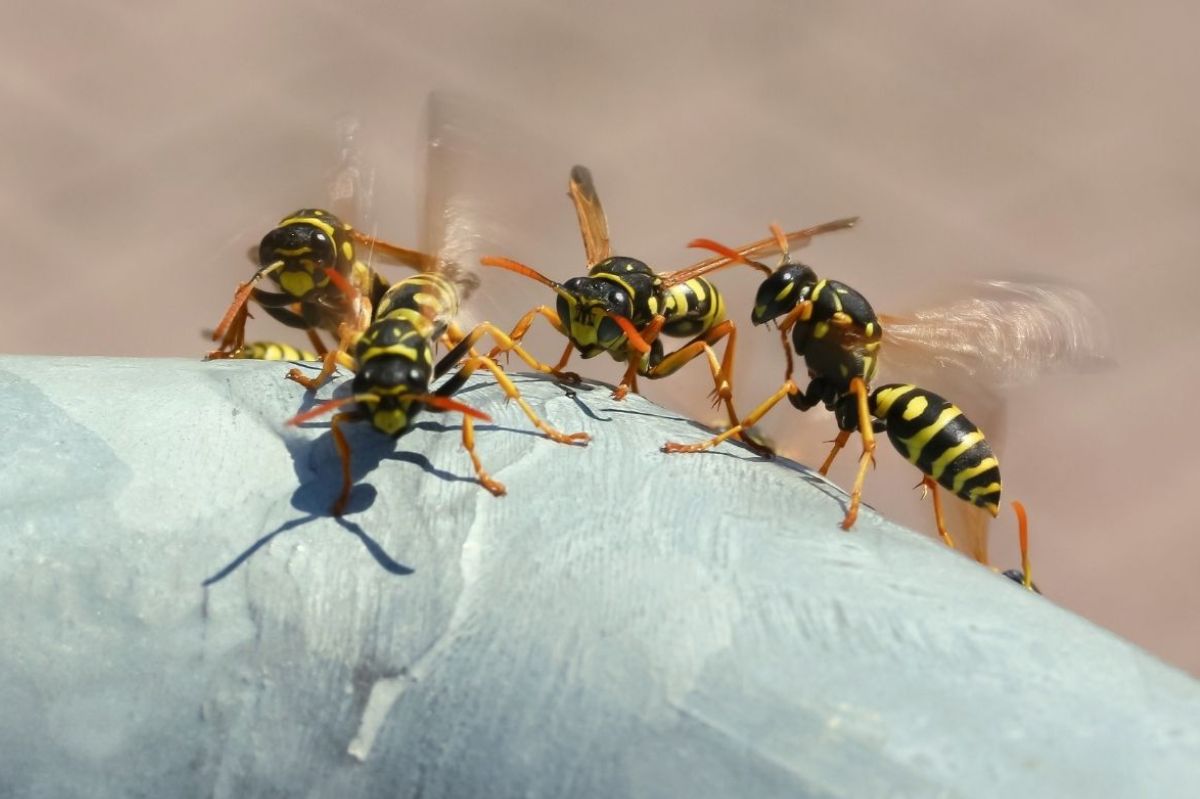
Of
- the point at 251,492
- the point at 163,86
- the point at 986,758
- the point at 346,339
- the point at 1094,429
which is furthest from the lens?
the point at 163,86

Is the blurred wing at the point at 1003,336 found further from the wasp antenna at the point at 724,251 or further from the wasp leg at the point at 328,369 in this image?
the wasp leg at the point at 328,369

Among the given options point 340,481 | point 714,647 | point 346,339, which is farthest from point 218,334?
point 714,647

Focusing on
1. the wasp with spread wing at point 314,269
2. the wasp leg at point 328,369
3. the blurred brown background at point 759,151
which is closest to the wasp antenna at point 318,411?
the wasp leg at point 328,369

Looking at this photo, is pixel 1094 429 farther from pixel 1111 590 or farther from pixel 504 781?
pixel 504 781

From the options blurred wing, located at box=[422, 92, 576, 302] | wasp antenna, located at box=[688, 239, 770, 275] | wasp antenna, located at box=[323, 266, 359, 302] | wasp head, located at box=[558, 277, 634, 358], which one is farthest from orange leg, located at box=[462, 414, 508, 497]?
wasp antenna, located at box=[688, 239, 770, 275]

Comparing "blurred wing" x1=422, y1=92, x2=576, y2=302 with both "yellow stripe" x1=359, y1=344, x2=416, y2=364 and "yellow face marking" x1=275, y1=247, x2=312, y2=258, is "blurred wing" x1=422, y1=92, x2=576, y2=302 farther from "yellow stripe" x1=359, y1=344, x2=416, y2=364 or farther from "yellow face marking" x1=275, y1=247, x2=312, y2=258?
"yellow stripe" x1=359, y1=344, x2=416, y2=364

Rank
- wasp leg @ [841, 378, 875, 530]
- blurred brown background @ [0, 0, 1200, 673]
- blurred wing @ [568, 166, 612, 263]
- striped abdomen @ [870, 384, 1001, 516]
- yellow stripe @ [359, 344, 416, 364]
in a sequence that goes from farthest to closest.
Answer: blurred brown background @ [0, 0, 1200, 673] < blurred wing @ [568, 166, 612, 263] < striped abdomen @ [870, 384, 1001, 516] < wasp leg @ [841, 378, 875, 530] < yellow stripe @ [359, 344, 416, 364]
